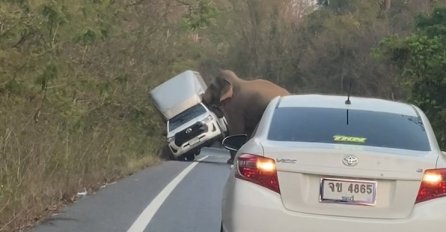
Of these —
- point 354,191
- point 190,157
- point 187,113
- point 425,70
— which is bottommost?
point 190,157

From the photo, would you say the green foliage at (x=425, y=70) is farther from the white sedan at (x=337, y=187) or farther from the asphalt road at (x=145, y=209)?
the white sedan at (x=337, y=187)

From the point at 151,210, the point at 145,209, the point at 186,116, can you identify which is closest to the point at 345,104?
the point at 151,210

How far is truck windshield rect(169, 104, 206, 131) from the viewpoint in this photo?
3191 centimetres

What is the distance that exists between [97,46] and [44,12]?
9095mm

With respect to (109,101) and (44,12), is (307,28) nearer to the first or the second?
(109,101)

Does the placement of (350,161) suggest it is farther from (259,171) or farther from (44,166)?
(44,166)

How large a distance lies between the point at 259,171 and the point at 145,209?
6.14 m

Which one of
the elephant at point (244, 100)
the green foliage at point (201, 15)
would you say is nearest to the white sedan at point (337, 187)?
the elephant at point (244, 100)

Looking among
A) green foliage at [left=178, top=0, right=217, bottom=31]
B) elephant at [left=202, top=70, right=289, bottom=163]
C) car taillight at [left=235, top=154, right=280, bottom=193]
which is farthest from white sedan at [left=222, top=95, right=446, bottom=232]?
green foliage at [left=178, top=0, right=217, bottom=31]

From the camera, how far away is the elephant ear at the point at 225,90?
2134 cm

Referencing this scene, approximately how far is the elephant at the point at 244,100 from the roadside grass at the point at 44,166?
2714mm

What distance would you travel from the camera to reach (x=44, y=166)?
14.1m

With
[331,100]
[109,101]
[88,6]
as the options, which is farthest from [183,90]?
[331,100]

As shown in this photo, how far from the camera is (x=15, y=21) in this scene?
1340 centimetres
